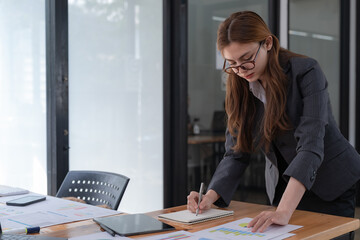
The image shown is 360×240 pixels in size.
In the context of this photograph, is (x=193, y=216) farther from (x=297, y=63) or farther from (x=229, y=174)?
(x=297, y=63)

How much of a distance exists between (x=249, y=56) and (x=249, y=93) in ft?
0.70

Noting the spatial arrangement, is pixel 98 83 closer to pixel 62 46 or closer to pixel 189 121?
pixel 62 46

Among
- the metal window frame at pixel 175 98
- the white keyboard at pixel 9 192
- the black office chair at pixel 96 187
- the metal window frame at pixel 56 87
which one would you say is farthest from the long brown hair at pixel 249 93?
the metal window frame at pixel 175 98

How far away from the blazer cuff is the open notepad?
0.28 m

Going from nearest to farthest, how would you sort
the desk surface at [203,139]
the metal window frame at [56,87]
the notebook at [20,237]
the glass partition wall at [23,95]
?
1. the notebook at [20,237]
2. the glass partition wall at [23,95]
3. the metal window frame at [56,87]
4. the desk surface at [203,139]

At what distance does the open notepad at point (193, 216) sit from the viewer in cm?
160

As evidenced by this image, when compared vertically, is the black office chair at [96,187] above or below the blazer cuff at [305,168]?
below

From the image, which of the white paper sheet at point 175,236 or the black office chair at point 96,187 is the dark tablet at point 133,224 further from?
the black office chair at point 96,187

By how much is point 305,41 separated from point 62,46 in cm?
299

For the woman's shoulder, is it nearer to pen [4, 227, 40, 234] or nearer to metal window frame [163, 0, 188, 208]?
pen [4, 227, 40, 234]

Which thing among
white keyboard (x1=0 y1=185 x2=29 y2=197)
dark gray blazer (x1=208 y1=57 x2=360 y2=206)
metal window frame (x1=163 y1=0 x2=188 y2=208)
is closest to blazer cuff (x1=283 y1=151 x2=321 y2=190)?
dark gray blazer (x1=208 y1=57 x2=360 y2=206)

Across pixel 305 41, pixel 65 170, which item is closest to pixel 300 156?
pixel 65 170

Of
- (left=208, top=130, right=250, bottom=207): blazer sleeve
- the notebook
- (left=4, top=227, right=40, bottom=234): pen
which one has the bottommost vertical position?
(left=4, top=227, right=40, bottom=234): pen

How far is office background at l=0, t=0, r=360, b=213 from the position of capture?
3.24 metres
